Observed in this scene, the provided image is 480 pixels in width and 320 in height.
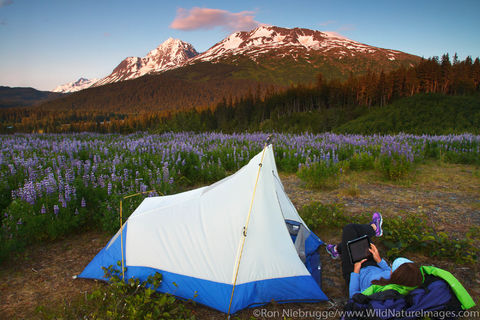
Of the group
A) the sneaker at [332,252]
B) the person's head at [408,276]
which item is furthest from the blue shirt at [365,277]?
the sneaker at [332,252]

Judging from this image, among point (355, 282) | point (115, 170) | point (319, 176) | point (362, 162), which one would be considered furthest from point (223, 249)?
point (362, 162)

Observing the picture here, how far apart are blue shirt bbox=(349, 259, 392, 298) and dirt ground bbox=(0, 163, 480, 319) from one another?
370mm

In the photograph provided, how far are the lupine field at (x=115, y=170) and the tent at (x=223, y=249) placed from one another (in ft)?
6.07

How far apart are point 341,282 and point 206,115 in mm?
70090

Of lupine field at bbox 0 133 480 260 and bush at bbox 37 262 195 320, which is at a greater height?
lupine field at bbox 0 133 480 260

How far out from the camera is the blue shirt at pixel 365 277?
341cm

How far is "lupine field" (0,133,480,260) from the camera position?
17.5 feet

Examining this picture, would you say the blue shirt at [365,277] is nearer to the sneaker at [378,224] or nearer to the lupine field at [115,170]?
the sneaker at [378,224]

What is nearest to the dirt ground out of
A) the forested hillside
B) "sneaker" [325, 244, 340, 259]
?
"sneaker" [325, 244, 340, 259]

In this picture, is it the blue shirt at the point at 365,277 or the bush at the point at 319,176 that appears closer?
the blue shirt at the point at 365,277

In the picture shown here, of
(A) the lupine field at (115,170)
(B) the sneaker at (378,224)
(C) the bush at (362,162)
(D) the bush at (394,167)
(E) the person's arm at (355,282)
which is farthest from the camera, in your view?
(C) the bush at (362,162)

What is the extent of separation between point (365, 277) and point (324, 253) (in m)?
1.57

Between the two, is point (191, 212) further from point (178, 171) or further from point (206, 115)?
point (206, 115)

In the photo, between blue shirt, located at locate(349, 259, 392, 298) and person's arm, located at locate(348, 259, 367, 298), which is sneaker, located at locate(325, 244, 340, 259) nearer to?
person's arm, located at locate(348, 259, 367, 298)
